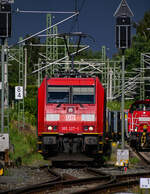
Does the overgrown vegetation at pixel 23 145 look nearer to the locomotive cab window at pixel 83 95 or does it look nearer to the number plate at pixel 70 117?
the number plate at pixel 70 117

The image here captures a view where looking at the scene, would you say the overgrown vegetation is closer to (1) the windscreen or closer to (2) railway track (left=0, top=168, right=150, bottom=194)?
(2) railway track (left=0, top=168, right=150, bottom=194)

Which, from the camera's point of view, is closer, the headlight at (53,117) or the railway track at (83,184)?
the railway track at (83,184)

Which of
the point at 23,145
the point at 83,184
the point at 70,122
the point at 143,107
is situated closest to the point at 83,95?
the point at 70,122

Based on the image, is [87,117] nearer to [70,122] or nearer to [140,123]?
[70,122]

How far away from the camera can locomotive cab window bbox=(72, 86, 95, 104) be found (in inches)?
760

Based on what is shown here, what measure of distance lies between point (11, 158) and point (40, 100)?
3654 millimetres

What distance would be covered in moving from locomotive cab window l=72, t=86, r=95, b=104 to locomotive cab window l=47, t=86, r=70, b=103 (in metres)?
0.26

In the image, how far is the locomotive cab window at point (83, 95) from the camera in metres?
19.3

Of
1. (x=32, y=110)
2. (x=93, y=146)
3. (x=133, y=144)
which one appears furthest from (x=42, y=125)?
(x=32, y=110)

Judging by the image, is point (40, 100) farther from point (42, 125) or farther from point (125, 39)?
point (125, 39)

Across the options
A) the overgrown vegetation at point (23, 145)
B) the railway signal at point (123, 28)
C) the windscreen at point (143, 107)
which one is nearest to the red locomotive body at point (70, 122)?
the railway signal at point (123, 28)

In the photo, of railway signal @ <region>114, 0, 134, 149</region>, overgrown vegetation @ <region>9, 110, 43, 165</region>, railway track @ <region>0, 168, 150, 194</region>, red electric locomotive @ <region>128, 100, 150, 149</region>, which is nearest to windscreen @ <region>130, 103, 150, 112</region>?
red electric locomotive @ <region>128, 100, 150, 149</region>

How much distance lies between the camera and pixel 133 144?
1272 inches

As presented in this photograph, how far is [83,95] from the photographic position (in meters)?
19.5
